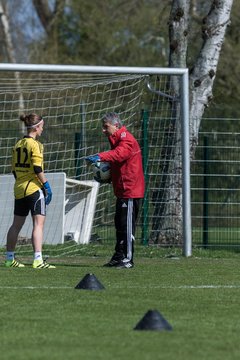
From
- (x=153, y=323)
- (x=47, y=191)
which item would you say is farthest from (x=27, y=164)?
(x=153, y=323)

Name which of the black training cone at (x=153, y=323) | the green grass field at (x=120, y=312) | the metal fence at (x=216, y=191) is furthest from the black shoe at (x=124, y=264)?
the black training cone at (x=153, y=323)

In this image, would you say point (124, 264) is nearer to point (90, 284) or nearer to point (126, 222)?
point (126, 222)

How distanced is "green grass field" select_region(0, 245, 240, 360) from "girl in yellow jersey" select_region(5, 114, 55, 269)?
0.44 m

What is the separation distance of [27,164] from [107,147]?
5073 millimetres

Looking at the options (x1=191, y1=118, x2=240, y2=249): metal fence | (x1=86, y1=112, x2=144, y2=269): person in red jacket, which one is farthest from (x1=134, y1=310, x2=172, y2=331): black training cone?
(x1=191, y1=118, x2=240, y2=249): metal fence

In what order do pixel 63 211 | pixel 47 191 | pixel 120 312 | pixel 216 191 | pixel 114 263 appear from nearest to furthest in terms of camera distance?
pixel 120 312, pixel 47 191, pixel 114 263, pixel 63 211, pixel 216 191

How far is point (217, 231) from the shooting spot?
63.5ft

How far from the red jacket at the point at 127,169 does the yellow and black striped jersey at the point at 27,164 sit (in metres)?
0.87

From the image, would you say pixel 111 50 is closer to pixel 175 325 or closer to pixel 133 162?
pixel 133 162

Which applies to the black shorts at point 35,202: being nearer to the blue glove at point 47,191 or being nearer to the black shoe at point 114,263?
the blue glove at point 47,191

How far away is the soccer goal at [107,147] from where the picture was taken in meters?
16.4

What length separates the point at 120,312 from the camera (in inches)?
365

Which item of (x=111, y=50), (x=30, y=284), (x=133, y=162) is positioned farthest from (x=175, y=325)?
(x=111, y=50)

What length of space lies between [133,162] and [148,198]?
412 cm
